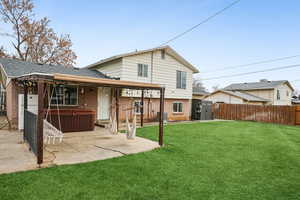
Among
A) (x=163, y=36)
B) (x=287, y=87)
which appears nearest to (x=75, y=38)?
(x=163, y=36)

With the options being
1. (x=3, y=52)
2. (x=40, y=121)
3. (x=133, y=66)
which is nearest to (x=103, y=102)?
(x=133, y=66)

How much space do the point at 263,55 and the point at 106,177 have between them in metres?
26.1

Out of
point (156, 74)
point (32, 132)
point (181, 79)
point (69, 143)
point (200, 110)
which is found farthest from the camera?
point (200, 110)

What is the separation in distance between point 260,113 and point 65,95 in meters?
15.4

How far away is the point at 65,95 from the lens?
965 centimetres

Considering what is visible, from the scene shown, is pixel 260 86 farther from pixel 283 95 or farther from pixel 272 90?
pixel 283 95

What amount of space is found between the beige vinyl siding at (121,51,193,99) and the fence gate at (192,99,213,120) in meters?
1.05

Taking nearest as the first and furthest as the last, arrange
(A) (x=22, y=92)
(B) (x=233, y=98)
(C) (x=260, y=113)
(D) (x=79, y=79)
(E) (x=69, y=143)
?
1. (D) (x=79, y=79)
2. (E) (x=69, y=143)
3. (A) (x=22, y=92)
4. (C) (x=260, y=113)
5. (B) (x=233, y=98)

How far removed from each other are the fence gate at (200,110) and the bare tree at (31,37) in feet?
49.4

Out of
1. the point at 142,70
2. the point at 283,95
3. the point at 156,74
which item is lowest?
the point at 283,95

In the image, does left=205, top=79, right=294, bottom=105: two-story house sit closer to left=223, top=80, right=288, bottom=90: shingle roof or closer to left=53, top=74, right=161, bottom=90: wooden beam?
left=223, top=80, right=288, bottom=90: shingle roof

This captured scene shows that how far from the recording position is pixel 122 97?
38.1ft

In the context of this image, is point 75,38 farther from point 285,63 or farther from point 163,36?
point 285,63

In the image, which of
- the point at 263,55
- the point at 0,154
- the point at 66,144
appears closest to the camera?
the point at 0,154
